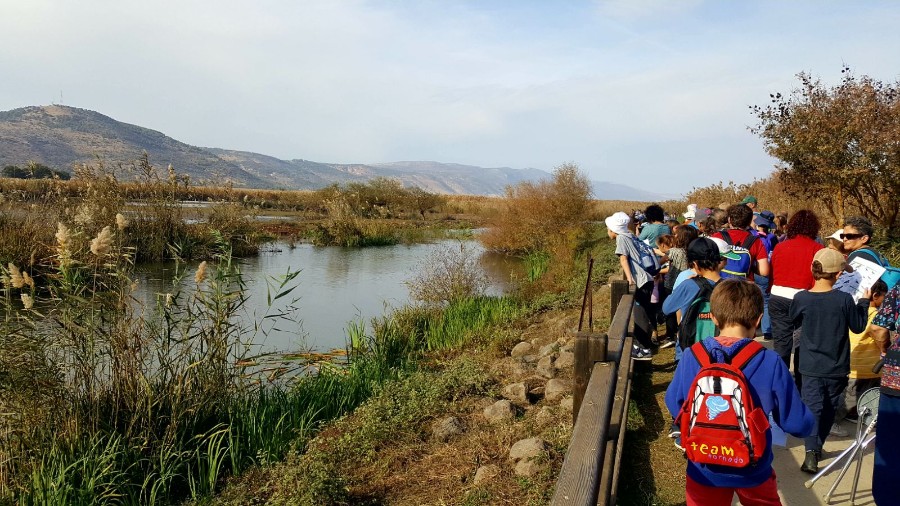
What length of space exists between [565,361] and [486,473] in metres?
2.71

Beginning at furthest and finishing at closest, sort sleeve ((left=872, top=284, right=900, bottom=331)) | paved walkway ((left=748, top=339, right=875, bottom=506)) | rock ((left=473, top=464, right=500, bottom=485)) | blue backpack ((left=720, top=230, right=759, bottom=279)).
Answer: blue backpack ((left=720, top=230, right=759, bottom=279)) → rock ((left=473, top=464, right=500, bottom=485)) → paved walkway ((left=748, top=339, right=875, bottom=506)) → sleeve ((left=872, top=284, right=900, bottom=331))

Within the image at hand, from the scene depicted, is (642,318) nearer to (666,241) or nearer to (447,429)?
(666,241)

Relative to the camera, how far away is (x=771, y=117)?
14586mm

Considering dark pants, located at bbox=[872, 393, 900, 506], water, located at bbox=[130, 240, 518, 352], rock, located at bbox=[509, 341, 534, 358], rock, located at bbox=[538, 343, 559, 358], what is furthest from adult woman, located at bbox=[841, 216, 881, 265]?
water, located at bbox=[130, 240, 518, 352]

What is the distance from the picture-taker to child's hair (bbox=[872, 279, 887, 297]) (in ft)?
14.6

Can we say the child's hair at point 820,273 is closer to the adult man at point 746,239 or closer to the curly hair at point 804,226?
the curly hair at point 804,226

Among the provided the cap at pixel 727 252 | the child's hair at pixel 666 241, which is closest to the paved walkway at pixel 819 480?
the cap at pixel 727 252

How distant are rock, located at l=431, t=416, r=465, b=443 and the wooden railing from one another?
1.52 meters

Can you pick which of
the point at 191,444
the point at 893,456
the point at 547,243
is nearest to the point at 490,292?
the point at 547,243

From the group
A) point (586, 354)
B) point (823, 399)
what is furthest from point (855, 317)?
point (586, 354)

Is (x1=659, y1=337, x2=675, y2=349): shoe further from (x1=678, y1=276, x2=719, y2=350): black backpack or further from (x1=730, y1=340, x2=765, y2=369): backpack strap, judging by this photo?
(x1=730, y1=340, x2=765, y2=369): backpack strap

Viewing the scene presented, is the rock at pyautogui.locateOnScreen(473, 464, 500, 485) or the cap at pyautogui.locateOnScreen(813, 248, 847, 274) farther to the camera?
the rock at pyautogui.locateOnScreen(473, 464, 500, 485)

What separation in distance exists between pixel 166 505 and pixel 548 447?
9.65ft

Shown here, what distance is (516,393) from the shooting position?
598 cm
